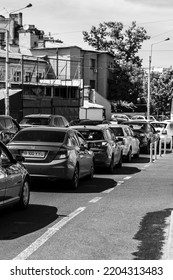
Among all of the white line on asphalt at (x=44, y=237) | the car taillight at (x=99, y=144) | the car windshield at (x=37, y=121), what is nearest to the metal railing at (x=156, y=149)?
the car windshield at (x=37, y=121)

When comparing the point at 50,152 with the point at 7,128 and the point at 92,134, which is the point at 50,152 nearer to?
the point at 92,134

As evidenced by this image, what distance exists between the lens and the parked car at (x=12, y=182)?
961 cm

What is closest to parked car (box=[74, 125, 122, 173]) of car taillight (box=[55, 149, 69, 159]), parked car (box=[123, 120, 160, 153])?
car taillight (box=[55, 149, 69, 159])

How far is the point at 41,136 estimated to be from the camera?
14297 millimetres

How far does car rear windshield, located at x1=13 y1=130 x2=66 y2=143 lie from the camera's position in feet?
46.4

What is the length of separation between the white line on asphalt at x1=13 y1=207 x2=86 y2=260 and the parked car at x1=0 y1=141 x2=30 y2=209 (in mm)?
946

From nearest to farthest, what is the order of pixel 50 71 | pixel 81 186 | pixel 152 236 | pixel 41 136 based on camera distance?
pixel 152 236 → pixel 41 136 → pixel 81 186 → pixel 50 71

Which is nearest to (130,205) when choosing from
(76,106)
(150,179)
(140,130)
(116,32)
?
(150,179)

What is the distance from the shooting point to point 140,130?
3002cm

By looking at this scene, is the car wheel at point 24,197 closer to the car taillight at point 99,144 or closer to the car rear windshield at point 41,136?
the car rear windshield at point 41,136

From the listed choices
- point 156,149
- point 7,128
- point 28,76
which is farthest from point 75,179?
point 28,76

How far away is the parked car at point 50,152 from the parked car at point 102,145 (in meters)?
3.49

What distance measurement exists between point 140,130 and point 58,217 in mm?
20265

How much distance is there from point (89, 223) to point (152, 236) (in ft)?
4.40
